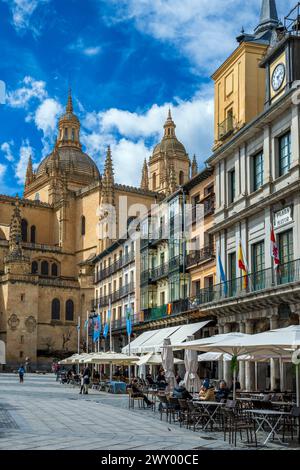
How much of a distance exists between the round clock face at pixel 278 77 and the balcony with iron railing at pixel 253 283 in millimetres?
7232

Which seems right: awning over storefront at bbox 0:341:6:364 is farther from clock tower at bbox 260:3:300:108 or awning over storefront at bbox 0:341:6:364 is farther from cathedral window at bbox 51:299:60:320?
clock tower at bbox 260:3:300:108

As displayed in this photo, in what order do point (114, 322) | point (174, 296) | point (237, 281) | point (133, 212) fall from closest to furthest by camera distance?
1. point (237, 281)
2. point (174, 296)
3. point (114, 322)
4. point (133, 212)

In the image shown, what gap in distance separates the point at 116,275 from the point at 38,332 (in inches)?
678

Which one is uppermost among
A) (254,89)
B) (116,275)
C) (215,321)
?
(254,89)

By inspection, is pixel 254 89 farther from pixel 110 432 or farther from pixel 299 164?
pixel 110 432

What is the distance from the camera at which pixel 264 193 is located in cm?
2716

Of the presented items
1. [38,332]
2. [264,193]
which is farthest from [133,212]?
[264,193]

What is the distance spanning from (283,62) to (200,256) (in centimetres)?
1179

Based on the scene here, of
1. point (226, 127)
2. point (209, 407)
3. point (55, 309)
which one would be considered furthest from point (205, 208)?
point (55, 309)

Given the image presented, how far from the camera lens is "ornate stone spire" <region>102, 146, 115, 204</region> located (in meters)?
74.5

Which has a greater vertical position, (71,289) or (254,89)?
(254,89)

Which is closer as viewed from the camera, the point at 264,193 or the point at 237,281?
the point at 264,193

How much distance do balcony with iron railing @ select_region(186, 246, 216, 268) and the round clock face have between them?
926 cm

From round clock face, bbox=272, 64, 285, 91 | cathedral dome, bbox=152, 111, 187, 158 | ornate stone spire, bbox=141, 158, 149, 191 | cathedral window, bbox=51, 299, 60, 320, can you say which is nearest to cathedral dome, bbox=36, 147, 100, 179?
ornate stone spire, bbox=141, 158, 149, 191
